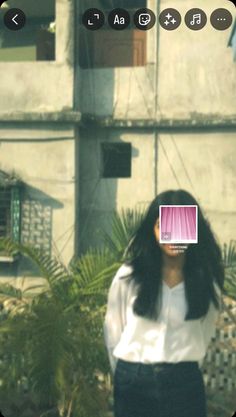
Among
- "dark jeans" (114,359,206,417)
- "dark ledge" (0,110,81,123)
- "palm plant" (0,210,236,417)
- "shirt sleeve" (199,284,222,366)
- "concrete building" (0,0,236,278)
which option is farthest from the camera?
"palm plant" (0,210,236,417)

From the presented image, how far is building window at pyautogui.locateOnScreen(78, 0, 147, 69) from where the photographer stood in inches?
93.4

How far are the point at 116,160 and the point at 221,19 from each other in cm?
68

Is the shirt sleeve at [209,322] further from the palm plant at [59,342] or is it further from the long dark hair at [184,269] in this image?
the palm plant at [59,342]

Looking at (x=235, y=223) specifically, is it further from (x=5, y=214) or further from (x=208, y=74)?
(x=5, y=214)

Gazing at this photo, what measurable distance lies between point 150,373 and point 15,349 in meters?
1.17

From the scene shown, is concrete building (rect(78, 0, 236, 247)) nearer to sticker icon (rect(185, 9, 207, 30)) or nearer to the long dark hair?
sticker icon (rect(185, 9, 207, 30))

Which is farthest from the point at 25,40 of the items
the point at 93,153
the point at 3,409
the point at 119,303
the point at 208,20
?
the point at 3,409

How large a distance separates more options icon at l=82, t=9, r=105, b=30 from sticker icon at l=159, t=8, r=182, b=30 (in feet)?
0.75

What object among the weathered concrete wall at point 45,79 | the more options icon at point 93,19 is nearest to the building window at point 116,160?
the weathered concrete wall at point 45,79

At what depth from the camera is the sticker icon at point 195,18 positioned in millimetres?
2350

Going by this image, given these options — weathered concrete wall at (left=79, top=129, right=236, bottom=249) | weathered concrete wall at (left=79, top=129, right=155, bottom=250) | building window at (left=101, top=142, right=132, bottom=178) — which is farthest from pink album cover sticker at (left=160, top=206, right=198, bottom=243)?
building window at (left=101, top=142, right=132, bottom=178)

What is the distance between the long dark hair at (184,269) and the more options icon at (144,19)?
2.10ft

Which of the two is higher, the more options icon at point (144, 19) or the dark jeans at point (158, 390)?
the more options icon at point (144, 19)

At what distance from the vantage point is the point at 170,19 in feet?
7.71
